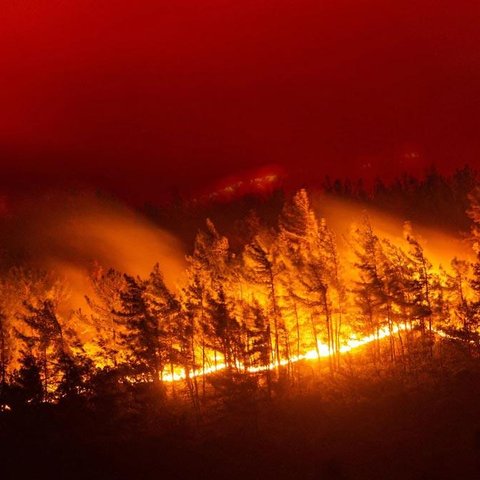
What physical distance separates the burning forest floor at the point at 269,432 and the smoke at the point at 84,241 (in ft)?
142

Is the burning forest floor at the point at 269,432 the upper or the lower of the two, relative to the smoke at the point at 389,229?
lower

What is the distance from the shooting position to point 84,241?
126 metres

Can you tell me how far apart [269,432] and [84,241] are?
87459 mm

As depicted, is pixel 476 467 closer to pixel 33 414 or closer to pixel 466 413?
pixel 466 413

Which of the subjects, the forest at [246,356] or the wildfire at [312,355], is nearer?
the forest at [246,356]

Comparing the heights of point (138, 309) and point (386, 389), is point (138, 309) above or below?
above

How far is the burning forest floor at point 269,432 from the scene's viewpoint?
4184cm

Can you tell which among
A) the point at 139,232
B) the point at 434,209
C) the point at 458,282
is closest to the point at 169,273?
the point at 139,232

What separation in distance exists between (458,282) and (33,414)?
1349 inches

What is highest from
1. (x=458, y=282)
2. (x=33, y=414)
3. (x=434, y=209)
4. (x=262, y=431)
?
(x=434, y=209)

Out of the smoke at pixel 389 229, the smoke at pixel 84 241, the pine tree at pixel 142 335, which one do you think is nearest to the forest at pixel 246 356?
the pine tree at pixel 142 335

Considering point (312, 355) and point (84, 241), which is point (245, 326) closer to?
point (312, 355)

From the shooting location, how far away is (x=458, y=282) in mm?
54125

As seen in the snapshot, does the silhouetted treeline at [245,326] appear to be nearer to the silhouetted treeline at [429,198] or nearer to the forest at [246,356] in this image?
the forest at [246,356]
